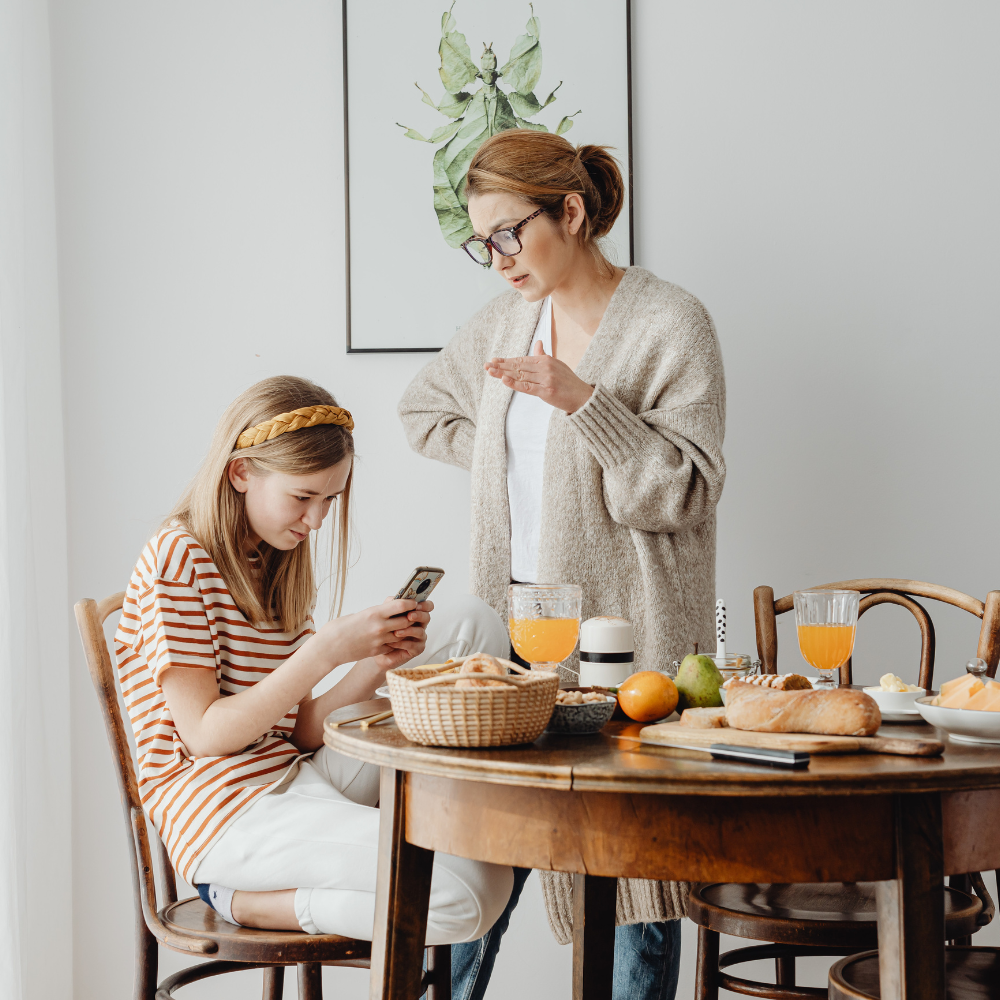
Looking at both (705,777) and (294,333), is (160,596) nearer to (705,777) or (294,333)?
(705,777)

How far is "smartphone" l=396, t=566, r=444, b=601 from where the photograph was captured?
1249mm

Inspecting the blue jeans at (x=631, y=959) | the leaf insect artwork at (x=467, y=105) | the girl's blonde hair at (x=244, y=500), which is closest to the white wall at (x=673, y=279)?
the leaf insect artwork at (x=467, y=105)

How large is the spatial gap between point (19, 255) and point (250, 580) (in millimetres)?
998

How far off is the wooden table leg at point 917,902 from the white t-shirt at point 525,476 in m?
1.02

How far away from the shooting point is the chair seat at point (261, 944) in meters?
1.15

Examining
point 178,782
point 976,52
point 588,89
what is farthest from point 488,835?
point 976,52

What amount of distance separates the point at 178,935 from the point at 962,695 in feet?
3.00

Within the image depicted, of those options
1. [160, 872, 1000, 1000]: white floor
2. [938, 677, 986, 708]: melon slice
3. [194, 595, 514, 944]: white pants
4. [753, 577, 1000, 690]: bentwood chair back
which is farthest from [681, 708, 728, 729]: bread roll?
[160, 872, 1000, 1000]: white floor

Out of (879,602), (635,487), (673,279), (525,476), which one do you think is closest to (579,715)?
(635,487)

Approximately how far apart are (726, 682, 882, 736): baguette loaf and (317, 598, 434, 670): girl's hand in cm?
46

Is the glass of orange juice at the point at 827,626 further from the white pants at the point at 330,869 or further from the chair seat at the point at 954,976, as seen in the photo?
the white pants at the point at 330,869

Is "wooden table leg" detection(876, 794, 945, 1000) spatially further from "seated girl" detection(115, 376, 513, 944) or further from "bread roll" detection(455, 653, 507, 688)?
"seated girl" detection(115, 376, 513, 944)

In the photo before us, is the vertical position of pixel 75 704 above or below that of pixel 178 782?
below

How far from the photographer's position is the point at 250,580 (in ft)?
4.54
